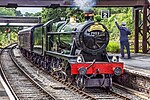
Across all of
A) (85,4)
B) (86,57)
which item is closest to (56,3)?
(85,4)

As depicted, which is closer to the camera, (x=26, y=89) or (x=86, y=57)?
(x=26, y=89)

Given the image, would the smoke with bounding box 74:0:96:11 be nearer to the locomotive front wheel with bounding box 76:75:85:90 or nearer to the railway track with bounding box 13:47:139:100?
the railway track with bounding box 13:47:139:100

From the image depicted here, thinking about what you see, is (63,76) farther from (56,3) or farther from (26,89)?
(56,3)

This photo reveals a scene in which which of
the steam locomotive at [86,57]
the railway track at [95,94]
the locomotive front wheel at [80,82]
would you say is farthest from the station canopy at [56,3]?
the locomotive front wheel at [80,82]

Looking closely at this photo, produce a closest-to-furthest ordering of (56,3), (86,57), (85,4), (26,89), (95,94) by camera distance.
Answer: (95,94) < (26,89) < (86,57) < (85,4) < (56,3)

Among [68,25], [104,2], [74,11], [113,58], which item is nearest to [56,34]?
[68,25]

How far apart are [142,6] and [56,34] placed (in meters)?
9.27

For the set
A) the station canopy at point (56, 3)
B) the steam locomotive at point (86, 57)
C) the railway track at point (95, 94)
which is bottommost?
the railway track at point (95, 94)

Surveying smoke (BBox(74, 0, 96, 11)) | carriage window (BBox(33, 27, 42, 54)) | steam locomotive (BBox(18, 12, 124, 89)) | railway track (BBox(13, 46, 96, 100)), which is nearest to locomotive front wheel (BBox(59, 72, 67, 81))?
steam locomotive (BBox(18, 12, 124, 89))

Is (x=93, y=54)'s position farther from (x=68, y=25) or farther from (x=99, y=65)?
(x=68, y=25)

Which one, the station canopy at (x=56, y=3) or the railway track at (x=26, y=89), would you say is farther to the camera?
the station canopy at (x=56, y=3)

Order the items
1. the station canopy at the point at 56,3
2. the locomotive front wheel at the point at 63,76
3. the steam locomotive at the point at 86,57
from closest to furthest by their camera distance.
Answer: the steam locomotive at the point at 86,57 < the locomotive front wheel at the point at 63,76 < the station canopy at the point at 56,3

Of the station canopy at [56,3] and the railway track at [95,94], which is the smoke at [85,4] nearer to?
the railway track at [95,94]

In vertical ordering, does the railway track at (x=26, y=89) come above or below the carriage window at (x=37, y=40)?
below
